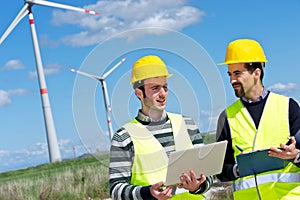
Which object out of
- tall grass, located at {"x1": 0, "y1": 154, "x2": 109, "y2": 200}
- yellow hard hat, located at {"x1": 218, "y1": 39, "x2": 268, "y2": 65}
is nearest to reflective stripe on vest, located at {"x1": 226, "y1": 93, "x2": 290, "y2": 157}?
yellow hard hat, located at {"x1": 218, "y1": 39, "x2": 268, "y2": 65}

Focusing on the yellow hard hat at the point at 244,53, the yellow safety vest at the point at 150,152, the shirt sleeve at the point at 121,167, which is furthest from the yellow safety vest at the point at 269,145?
the shirt sleeve at the point at 121,167

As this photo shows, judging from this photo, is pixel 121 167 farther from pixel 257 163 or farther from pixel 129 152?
pixel 257 163

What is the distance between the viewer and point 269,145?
4.20 metres

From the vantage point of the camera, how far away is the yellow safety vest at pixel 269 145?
421cm

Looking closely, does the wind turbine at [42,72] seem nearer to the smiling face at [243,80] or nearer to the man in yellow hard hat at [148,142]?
the smiling face at [243,80]

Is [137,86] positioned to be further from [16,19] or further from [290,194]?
[16,19]

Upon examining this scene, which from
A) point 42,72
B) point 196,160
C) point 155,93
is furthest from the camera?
point 42,72

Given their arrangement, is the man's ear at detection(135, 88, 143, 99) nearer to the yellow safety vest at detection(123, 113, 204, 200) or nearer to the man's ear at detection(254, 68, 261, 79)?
the yellow safety vest at detection(123, 113, 204, 200)

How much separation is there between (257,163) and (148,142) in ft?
2.69

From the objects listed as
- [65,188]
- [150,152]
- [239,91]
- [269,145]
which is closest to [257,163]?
[269,145]

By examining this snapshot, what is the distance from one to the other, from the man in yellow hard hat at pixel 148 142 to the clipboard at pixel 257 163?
14.1 inches

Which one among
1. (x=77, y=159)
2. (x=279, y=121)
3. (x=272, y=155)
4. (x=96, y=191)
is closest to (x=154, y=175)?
(x=272, y=155)

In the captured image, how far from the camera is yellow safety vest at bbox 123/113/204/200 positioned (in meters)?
3.67

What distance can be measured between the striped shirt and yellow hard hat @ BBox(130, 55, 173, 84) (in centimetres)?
25
